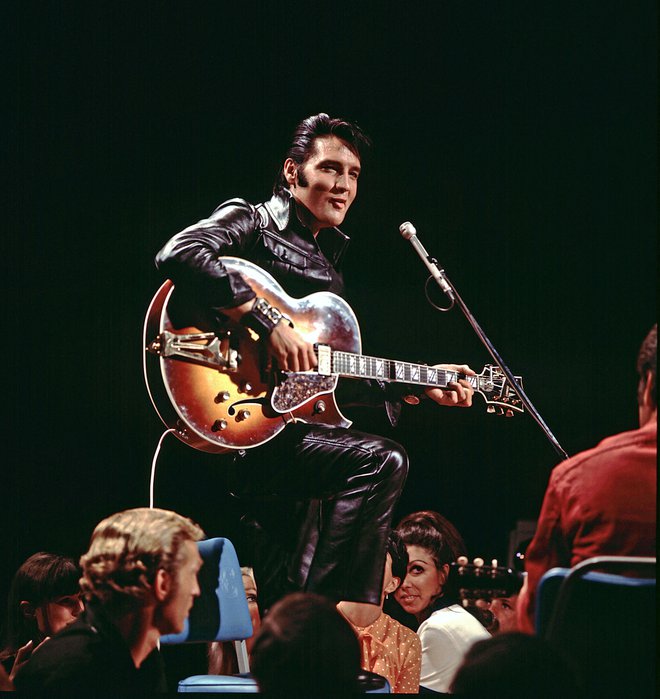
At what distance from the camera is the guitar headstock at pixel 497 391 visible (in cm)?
418

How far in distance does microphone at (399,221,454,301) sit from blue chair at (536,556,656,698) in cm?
181

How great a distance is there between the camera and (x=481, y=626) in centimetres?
378

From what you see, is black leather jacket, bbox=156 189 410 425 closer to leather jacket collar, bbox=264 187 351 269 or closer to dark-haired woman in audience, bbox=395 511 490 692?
leather jacket collar, bbox=264 187 351 269

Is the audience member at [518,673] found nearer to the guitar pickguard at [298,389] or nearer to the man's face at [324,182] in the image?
the guitar pickguard at [298,389]

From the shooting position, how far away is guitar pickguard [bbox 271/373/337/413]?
11.9 ft

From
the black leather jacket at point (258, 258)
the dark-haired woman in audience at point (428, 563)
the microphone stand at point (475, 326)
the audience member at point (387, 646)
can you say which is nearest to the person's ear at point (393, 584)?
the dark-haired woman in audience at point (428, 563)

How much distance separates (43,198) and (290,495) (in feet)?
5.77

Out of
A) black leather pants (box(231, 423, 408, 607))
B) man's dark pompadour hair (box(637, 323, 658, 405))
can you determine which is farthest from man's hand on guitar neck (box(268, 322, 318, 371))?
man's dark pompadour hair (box(637, 323, 658, 405))

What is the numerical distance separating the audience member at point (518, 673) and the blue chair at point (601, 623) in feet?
0.26

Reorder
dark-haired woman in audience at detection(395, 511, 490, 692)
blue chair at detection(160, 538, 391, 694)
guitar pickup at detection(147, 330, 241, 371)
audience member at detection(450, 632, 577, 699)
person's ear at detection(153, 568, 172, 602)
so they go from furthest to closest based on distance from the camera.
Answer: dark-haired woman in audience at detection(395, 511, 490, 692), guitar pickup at detection(147, 330, 241, 371), blue chair at detection(160, 538, 391, 694), person's ear at detection(153, 568, 172, 602), audience member at detection(450, 632, 577, 699)

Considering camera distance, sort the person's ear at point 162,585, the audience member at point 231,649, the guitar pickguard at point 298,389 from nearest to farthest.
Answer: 1. the person's ear at point 162,585
2. the guitar pickguard at point 298,389
3. the audience member at point 231,649

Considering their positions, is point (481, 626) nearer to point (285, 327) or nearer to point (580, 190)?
point (285, 327)

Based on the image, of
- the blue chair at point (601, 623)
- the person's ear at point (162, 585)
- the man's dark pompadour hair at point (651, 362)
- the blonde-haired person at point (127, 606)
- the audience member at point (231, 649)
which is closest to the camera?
the blue chair at point (601, 623)

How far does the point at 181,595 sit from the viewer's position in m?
2.77
